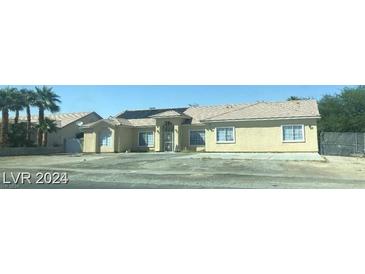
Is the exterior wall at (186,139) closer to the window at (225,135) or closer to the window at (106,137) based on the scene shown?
the window at (225,135)

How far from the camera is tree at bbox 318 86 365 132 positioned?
96.7 ft

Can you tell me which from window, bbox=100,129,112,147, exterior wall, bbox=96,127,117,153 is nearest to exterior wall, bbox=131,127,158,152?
exterior wall, bbox=96,127,117,153

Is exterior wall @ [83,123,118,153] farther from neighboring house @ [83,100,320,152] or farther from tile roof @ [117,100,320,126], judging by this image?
tile roof @ [117,100,320,126]

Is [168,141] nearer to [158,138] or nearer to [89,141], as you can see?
[158,138]

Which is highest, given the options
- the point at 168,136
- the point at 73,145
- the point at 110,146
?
the point at 168,136

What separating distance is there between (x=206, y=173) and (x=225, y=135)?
9.61 metres

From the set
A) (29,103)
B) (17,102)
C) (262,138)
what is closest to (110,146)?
(17,102)

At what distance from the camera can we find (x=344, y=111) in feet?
107

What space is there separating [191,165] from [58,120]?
16959 millimetres

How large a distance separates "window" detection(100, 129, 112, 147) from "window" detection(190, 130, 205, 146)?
5.95 meters

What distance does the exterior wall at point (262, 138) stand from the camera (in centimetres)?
2258

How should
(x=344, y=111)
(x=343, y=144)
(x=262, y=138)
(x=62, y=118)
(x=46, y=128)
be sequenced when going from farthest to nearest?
(x=344, y=111)
(x=62, y=118)
(x=46, y=128)
(x=343, y=144)
(x=262, y=138)

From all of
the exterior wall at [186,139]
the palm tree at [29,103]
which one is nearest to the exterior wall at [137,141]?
the exterior wall at [186,139]

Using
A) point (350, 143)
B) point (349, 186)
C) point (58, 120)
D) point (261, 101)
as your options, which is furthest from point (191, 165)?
point (58, 120)
